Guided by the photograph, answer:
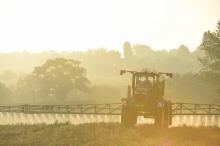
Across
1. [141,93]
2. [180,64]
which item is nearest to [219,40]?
[141,93]

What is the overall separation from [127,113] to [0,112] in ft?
92.1

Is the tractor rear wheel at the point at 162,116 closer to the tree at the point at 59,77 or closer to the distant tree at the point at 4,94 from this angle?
the tree at the point at 59,77

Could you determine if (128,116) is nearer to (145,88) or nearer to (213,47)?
(145,88)

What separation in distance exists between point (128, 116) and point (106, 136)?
19.3 ft

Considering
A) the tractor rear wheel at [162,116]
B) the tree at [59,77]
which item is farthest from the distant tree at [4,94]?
the tractor rear wheel at [162,116]

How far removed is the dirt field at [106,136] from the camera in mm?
26641

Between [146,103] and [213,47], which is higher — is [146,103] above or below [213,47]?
below

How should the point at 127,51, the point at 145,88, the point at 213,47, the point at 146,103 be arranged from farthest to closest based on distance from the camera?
the point at 127,51 → the point at 213,47 → the point at 145,88 → the point at 146,103

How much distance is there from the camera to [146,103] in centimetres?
3353

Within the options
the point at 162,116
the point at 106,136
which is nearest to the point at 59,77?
the point at 162,116

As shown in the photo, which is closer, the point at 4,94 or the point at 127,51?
the point at 4,94

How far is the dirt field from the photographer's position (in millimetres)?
26641

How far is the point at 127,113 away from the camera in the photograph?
3394 centimetres

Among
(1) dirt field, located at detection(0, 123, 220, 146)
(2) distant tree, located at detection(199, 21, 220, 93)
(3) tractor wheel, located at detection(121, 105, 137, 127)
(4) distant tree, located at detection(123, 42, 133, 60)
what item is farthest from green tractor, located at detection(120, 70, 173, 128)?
(4) distant tree, located at detection(123, 42, 133, 60)
